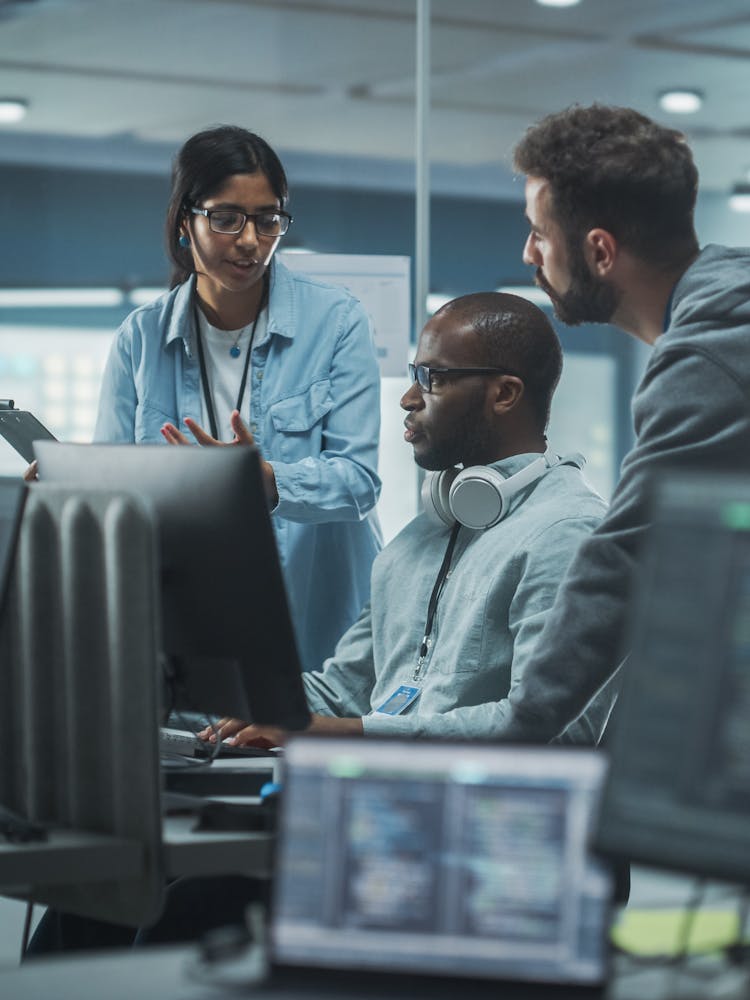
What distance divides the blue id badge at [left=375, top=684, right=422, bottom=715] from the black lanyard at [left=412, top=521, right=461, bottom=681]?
31mm

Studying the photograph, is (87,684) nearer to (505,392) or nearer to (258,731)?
(258,731)

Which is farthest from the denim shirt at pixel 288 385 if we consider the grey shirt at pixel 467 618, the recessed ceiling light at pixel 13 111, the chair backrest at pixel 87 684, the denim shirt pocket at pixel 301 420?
the recessed ceiling light at pixel 13 111

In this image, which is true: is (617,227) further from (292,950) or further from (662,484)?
(292,950)

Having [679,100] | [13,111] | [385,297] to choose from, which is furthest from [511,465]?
[13,111]

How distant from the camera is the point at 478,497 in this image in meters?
2.15

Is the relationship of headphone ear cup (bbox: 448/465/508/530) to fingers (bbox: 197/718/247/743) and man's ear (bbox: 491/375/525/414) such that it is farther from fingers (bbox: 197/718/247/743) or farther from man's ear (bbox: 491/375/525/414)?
fingers (bbox: 197/718/247/743)

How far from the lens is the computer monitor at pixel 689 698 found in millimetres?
975

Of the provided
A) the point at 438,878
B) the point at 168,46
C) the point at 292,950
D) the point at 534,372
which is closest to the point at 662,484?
the point at 438,878

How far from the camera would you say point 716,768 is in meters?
0.98

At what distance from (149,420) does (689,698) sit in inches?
73.9

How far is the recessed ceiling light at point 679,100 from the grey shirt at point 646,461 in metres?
3.00

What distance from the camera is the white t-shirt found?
275 cm

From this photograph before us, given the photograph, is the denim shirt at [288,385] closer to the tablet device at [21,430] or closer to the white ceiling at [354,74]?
the tablet device at [21,430]

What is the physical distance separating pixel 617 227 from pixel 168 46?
2.91 m
